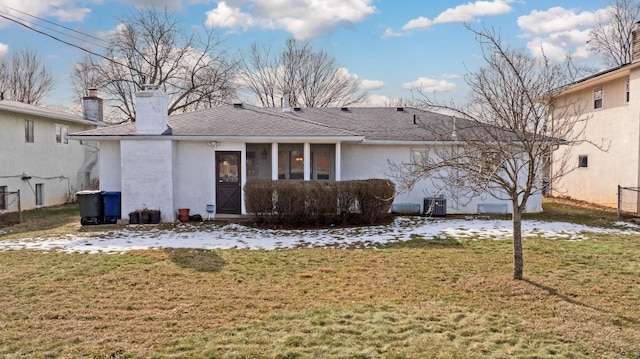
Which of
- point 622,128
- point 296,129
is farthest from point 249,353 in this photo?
point 622,128

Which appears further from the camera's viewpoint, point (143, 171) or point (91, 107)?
point (91, 107)

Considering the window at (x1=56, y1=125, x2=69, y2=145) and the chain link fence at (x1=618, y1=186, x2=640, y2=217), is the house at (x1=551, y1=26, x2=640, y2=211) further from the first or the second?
the window at (x1=56, y1=125, x2=69, y2=145)

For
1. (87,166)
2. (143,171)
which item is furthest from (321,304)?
(87,166)

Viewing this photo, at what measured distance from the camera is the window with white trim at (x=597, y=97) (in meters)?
16.7

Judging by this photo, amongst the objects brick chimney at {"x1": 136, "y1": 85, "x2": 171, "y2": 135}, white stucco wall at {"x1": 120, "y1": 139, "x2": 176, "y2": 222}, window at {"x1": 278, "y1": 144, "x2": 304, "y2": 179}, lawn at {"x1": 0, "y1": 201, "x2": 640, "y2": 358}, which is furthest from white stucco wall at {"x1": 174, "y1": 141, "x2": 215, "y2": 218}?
lawn at {"x1": 0, "y1": 201, "x2": 640, "y2": 358}

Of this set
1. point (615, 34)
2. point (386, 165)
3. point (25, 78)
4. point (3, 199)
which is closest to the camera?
point (386, 165)

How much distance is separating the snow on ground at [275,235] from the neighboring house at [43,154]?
6408 millimetres

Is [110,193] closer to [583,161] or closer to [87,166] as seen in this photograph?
[87,166]

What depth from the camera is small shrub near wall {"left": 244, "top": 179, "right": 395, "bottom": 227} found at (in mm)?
11242

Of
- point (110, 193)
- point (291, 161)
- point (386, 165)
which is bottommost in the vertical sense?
point (110, 193)

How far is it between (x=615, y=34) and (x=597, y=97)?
1419 cm

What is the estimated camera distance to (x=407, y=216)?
13.5 m

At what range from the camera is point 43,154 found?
1695 cm

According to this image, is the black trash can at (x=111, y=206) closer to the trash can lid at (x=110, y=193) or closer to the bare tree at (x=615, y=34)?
the trash can lid at (x=110, y=193)
